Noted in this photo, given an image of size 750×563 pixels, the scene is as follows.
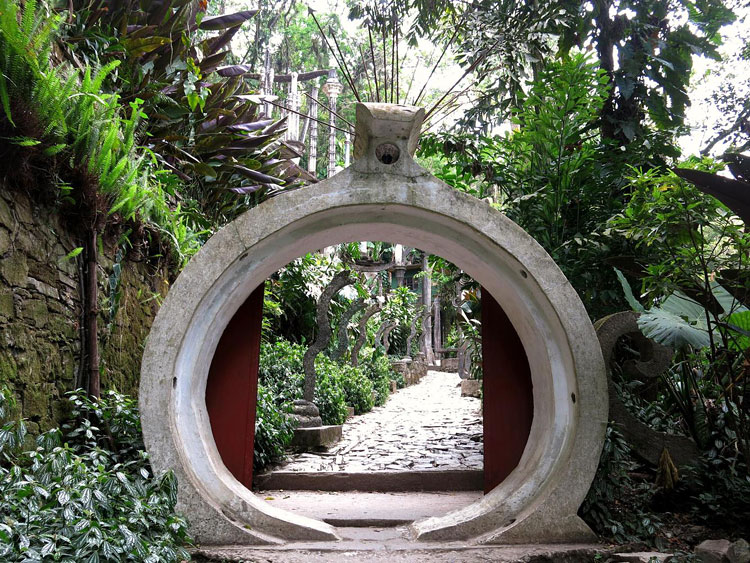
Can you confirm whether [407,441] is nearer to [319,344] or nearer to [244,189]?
[319,344]

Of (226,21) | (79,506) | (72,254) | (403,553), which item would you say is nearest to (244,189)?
(226,21)

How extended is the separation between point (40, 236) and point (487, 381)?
3624 mm

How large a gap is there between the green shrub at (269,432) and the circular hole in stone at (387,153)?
319 cm

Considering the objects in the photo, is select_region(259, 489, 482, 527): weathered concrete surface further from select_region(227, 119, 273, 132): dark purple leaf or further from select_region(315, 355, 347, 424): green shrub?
select_region(227, 119, 273, 132): dark purple leaf

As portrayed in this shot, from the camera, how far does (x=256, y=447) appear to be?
6.50m

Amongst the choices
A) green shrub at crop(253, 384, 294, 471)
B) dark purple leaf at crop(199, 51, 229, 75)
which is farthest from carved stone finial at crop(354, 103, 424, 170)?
dark purple leaf at crop(199, 51, 229, 75)

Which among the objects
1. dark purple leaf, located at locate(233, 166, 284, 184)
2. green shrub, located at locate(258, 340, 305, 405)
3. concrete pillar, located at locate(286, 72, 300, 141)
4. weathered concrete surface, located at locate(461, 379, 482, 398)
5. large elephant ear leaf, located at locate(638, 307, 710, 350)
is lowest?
weathered concrete surface, located at locate(461, 379, 482, 398)

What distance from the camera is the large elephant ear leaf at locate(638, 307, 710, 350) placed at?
3.88 metres

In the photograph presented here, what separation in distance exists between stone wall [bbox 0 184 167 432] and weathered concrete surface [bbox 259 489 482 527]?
198 cm

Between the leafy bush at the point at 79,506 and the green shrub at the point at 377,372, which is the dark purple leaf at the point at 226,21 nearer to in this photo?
the leafy bush at the point at 79,506

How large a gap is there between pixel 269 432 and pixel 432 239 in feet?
10.1

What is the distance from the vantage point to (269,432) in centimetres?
657

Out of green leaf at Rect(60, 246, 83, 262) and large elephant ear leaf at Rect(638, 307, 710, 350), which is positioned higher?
green leaf at Rect(60, 246, 83, 262)

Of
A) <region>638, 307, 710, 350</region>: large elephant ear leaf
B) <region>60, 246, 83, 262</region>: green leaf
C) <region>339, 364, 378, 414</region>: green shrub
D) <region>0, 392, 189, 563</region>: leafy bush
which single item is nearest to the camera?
<region>0, 392, 189, 563</region>: leafy bush
